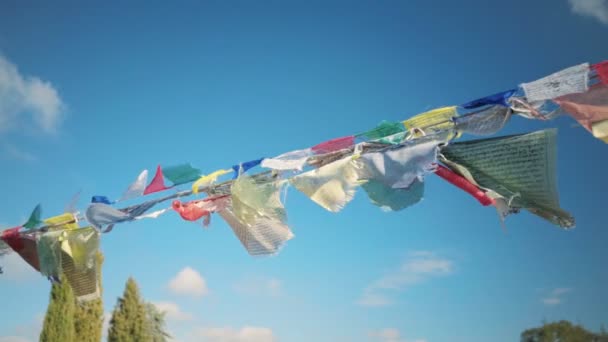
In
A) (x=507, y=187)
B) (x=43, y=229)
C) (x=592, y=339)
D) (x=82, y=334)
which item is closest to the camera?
(x=507, y=187)

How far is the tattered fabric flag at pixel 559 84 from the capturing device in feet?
6.98

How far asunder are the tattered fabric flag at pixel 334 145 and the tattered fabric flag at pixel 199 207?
690mm

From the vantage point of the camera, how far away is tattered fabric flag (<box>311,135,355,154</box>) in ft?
9.07

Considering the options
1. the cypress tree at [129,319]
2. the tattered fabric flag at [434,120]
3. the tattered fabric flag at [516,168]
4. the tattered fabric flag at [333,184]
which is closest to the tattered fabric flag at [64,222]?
the tattered fabric flag at [333,184]

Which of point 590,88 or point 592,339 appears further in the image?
point 592,339

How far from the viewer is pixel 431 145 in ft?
8.13

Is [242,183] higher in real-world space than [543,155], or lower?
higher

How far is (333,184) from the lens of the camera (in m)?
2.74

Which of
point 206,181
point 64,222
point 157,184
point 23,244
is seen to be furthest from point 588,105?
point 23,244

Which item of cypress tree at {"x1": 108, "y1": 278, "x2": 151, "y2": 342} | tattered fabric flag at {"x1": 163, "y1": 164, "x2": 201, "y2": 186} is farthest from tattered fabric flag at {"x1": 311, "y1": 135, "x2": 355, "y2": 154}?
cypress tree at {"x1": 108, "y1": 278, "x2": 151, "y2": 342}

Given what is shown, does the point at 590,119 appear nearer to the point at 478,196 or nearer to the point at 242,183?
the point at 478,196

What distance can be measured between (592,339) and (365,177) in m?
31.5

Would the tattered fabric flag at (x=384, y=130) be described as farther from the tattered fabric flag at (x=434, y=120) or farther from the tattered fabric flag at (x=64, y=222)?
the tattered fabric flag at (x=64, y=222)

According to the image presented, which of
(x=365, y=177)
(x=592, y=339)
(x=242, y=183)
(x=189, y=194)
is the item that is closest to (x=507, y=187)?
(x=365, y=177)
